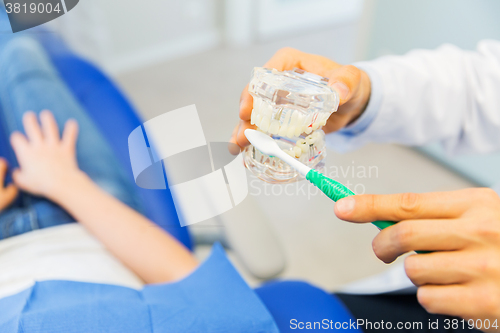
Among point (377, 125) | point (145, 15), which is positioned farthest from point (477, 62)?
point (145, 15)

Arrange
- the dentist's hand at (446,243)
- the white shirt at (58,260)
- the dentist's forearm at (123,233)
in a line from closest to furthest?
1. the dentist's hand at (446,243)
2. the white shirt at (58,260)
3. the dentist's forearm at (123,233)

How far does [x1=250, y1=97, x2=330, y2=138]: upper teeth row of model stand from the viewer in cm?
33

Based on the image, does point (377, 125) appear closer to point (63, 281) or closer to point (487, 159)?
point (63, 281)

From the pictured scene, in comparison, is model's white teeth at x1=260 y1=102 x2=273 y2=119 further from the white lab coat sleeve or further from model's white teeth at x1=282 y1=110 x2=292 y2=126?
the white lab coat sleeve

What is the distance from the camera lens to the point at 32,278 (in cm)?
43

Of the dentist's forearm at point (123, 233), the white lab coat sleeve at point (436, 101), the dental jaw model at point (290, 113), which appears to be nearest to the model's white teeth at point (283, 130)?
the dental jaw model at point (290, 113)

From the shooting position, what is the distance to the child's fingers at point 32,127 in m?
0.51

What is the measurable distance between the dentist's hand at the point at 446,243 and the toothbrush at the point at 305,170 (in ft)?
0.05

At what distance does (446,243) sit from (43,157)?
1.66 ft

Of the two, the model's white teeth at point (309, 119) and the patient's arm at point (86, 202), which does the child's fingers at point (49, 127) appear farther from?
the model's white teeth at point (309, 119)

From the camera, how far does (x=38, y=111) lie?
0.52m

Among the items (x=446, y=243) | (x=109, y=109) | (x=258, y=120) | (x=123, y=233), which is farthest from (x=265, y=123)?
(x=109, y=109)

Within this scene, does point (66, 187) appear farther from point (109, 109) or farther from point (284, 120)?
point (284, 120)

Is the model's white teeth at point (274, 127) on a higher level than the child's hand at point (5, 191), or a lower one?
higher
